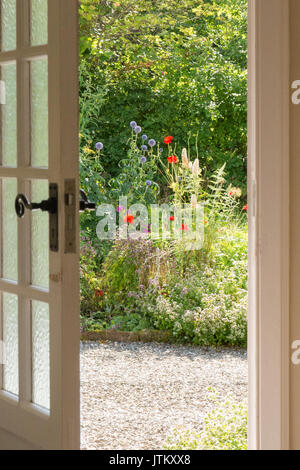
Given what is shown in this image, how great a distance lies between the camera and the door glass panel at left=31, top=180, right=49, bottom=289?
1924mm

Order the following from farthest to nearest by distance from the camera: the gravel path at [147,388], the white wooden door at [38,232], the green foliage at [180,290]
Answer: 1. the green foliage at [180,290]
2. the gravel path at [147,388]
3. the white wooden door at [38,232]

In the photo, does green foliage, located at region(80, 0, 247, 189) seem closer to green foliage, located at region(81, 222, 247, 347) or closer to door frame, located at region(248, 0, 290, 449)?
green foliage, located at region(81, 222, 247, 347)

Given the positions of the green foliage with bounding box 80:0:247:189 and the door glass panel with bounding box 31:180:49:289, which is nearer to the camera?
the door glass panel with bounding box 31:180:49:289

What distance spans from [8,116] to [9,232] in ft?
1.17

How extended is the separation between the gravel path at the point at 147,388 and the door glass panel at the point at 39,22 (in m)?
2.02

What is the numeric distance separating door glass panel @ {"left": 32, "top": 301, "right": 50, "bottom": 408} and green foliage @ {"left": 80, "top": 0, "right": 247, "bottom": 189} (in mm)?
4453

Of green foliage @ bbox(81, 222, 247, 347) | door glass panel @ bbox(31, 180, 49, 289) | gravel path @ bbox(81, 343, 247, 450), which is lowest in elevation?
gravel path @ bbox(81, 343, 247, 450)

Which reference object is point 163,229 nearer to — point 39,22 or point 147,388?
point 147,388

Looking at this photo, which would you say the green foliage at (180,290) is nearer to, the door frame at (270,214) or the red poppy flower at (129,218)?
the red poppy flower at (129,218)

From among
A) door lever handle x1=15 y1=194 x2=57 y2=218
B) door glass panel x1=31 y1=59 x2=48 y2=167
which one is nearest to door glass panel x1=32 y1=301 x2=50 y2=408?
door lever handle x1=15 y1=194 x2=57 y2=218

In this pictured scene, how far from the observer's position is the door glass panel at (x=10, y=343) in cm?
205

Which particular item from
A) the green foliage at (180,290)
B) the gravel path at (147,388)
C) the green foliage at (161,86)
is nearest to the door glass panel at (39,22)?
the gravel path at (147,388)

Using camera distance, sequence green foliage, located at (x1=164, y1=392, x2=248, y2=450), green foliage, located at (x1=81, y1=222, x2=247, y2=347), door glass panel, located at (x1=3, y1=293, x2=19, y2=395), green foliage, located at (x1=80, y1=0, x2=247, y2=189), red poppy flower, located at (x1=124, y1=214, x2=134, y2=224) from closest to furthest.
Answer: door glass panel, located at (x1=3, y1=293, x2=19, y2=395) < green foliage, located at (x1=164, y1=392, x2=248, y2=450) < green foliage, located at (x1=81, y1=222, x2=247, y2=347) < red poppy flower, located at (x1=124, y1=214, x2=134, y2=224) < green foliage, located at (x1=80, y1=0, x2=247, y2=189)

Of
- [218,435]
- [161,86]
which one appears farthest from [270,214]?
[161,86]
